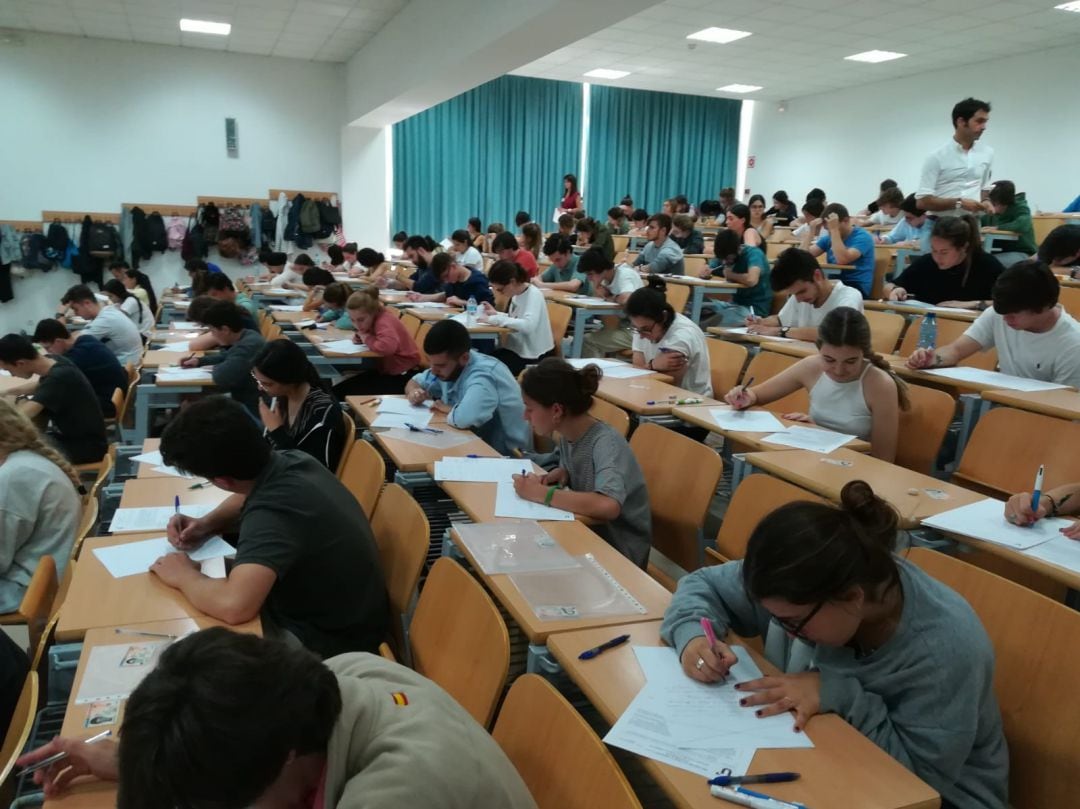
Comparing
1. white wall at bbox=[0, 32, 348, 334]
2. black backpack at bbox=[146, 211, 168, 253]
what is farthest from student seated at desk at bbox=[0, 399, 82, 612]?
white wall at bbox=[0, 32, 348, 334]

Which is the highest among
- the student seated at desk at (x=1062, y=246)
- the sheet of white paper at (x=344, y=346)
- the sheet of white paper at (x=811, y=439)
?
the student seated at desk at (x=1062, y=246)

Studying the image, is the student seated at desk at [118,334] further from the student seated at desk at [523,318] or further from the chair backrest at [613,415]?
the chair backrest at [613,415]

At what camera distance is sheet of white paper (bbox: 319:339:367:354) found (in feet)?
16.0

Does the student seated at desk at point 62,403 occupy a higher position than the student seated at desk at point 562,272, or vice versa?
the student seated at desk at point 562,272

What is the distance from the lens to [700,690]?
1.36 meters

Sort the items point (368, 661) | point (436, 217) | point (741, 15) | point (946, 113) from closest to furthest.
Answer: point (368, 661)
point (741, 15)
point (946, 113)
point (436, 217)

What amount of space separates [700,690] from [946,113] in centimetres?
1157

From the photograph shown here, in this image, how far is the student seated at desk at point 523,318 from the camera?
5531 mm

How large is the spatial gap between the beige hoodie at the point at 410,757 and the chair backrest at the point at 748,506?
1.27 meters

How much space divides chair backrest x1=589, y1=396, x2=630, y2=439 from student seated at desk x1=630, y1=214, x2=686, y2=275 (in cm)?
430

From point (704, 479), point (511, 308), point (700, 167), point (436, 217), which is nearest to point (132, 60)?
point (436, 217)

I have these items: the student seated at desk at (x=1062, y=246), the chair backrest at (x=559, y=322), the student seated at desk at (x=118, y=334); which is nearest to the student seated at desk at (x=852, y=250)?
the student seated at desk at (x=1062, y=246)

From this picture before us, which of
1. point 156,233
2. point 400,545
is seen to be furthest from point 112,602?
point 156,233

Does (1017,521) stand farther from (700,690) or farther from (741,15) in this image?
(741,15)
